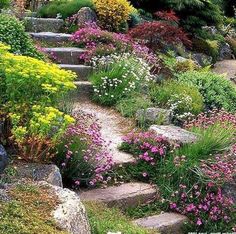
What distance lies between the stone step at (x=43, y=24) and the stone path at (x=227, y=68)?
14.3 feet

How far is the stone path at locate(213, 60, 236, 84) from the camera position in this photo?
47.1ft

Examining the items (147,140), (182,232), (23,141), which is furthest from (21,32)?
(182,232)

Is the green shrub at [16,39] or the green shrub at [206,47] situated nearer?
the green shrub at [16,39]

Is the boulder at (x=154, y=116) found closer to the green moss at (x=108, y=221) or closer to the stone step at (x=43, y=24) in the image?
the green moss at (x=108, y=221)

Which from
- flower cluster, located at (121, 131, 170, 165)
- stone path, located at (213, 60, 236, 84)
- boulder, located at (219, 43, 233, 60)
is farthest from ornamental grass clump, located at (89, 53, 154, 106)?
boulder, located at (219, 43, 233, 60)

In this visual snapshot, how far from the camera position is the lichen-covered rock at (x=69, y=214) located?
4039 mm

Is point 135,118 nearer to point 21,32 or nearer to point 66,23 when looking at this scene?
point 21,32

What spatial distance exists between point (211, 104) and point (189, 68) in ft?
5.38

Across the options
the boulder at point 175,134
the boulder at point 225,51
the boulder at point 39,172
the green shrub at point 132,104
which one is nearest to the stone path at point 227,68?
the boulder at point 225,51

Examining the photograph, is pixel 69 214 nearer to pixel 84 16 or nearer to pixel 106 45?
pixel 106 45

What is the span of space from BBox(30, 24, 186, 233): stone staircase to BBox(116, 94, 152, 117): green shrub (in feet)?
0.38

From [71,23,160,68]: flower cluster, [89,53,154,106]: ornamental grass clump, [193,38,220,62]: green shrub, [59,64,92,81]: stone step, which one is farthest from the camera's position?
[193,38,220,62]: green shrub

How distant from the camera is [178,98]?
29.1 ft

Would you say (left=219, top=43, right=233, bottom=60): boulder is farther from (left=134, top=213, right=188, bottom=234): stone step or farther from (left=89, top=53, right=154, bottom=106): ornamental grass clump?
(left=134, top=213, right=188, bottom=234): stone step
